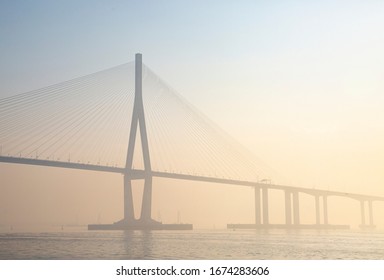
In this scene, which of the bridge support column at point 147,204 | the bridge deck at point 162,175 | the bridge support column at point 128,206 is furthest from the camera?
the bridge support column at point 128,206

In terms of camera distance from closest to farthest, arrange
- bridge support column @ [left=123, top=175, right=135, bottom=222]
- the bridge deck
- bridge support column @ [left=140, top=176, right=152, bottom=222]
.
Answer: the bridge deck < bridge support column @ [left=140, top=176, right=152, bottom=222] < bridge support column @ [left=123, top=175, right=135, bottom=222]

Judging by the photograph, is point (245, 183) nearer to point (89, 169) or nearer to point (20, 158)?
point (89, 169)

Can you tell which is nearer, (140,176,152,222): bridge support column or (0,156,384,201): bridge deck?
(0,156,384,201): bridge deck

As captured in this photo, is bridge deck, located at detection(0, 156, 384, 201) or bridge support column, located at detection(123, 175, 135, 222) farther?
bridge support column, located at detection(123, 175, 135, 222)

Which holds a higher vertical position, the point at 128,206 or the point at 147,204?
the point at 147,204

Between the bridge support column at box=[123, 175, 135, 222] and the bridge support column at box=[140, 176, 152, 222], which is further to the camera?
the bridge support column at box=[123, 175, 135, 222]

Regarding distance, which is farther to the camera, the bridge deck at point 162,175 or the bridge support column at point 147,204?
the bridge support column at point 147,204

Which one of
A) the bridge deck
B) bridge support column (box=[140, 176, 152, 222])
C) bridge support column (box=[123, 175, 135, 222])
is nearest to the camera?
the bridge deck

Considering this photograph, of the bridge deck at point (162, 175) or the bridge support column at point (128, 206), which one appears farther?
the bridge support column at point (128, 206)

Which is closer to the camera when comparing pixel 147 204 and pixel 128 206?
pixel 128 206

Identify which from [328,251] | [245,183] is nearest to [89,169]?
[245,183]

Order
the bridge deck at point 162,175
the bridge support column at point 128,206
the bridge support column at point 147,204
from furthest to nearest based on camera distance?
1. the bridge support column at point 128,206
2. the bridge support column at point 147,204
3. the bridge deck at point 162,175
